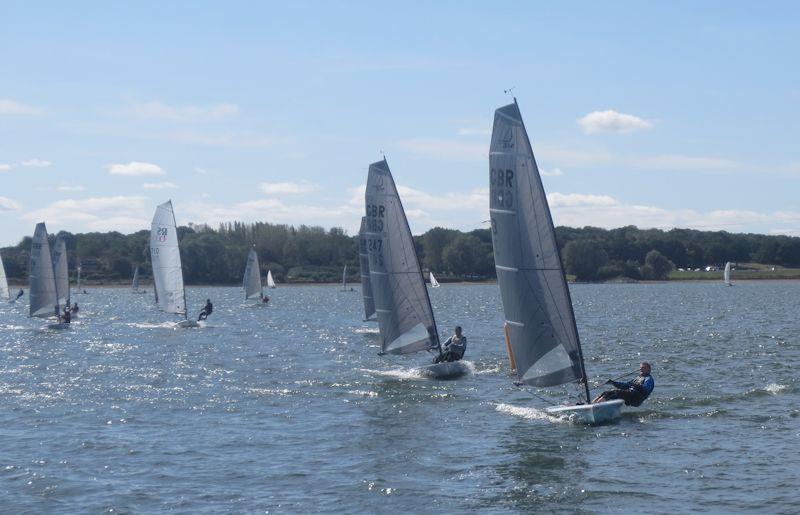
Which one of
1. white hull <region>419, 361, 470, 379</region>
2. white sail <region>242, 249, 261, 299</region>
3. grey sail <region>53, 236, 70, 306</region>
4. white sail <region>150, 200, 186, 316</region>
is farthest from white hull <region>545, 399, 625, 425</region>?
white sail <region>242, 249, 261, 299</region>

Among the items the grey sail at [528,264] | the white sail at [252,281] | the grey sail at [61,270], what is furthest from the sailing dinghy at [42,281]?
the grey sail at [528,264]

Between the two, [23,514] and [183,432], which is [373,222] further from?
[23,514]

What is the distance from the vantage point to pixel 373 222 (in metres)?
35.5

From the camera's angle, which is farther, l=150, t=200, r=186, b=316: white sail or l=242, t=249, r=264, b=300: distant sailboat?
l=242, t=249, r=264, b=300: distant sailboat

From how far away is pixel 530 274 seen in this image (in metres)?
25.5

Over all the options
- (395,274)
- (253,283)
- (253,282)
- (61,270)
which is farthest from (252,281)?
(395,274)

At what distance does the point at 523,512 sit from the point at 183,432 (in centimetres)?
1023

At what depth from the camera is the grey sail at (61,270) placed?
214ft

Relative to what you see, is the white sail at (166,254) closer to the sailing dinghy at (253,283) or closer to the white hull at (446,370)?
the white hull at (446,370)

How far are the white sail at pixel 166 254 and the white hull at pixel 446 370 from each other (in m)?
27.8

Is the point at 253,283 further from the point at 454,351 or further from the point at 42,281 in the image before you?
the point at 454,351

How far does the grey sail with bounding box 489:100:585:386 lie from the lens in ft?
81.5

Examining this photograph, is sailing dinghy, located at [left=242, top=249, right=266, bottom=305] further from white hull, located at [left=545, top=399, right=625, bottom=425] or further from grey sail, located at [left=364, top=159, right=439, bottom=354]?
white hull, located at [left=545, top=399, right=625, bottom=425]

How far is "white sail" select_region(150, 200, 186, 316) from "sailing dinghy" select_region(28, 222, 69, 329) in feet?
21.6
